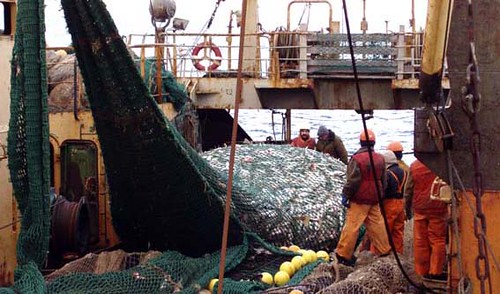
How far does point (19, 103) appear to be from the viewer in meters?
7.29

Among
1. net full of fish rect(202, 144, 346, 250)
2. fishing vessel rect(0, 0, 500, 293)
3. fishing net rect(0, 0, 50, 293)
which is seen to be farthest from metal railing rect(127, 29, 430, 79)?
fishing net rect(0, 0, 50, 293)

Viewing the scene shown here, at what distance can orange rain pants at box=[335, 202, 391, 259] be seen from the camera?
30.2 feet

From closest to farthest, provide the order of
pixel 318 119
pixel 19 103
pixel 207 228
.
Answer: pixel 19 103
pixel 207 228
pixel 318 119

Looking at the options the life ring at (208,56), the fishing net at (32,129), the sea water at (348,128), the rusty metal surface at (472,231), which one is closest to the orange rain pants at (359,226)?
the rusty metal surface at (472,231)

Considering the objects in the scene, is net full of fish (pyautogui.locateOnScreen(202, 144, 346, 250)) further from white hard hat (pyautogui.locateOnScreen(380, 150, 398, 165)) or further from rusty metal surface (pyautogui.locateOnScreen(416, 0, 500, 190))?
rusty metal surface (pyautogui.locateOnScreen(416, 0, 500, 190))

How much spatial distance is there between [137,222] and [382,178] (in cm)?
253

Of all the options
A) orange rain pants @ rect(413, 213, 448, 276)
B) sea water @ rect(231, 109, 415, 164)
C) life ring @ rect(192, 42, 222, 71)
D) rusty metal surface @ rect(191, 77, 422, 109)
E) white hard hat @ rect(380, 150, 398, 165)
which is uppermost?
life ring @ rect(192, 42, 222, 71)

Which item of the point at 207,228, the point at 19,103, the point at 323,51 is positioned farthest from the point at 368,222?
the point at 323,51

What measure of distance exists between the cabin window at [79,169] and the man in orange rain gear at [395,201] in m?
3.97

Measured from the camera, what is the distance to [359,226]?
30.2 feet

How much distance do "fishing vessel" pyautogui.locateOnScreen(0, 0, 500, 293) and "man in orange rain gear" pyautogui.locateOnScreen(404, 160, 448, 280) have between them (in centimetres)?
73

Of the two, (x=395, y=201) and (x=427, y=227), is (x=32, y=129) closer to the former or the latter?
(x=427, y=227)

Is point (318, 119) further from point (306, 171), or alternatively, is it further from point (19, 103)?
point (19, 103)

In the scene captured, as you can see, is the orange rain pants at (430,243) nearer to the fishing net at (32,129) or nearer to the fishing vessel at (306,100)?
the fishing vessel at (306,100)
